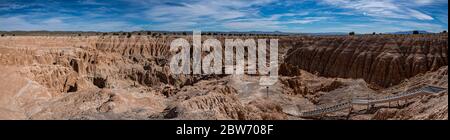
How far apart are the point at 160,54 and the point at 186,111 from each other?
53223 millimetres

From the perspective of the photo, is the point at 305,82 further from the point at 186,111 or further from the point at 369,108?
the point at 186,111

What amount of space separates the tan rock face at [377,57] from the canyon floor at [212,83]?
0.12m

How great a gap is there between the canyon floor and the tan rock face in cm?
12

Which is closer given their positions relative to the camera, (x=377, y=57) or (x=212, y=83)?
(x=212, y=83)

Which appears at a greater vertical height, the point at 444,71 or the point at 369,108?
the point at 444,71

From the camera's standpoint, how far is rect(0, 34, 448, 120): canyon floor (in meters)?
22.6

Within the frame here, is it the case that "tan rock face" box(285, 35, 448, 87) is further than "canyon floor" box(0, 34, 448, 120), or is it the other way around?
"tan rock face" box(285, 35, 448, 87)

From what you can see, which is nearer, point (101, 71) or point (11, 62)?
point (11, 62)

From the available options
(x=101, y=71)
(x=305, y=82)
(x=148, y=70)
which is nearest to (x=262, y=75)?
(x=305, y=82)

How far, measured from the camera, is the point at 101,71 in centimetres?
5200

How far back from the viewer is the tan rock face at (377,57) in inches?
1906

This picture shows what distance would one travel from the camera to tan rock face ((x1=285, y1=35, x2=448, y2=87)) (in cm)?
4841

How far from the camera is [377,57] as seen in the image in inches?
2082

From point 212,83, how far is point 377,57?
2354 centimetres
